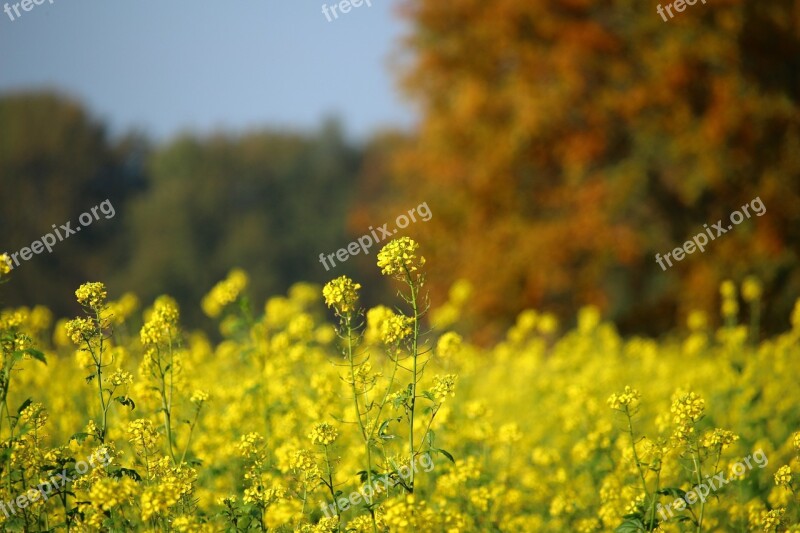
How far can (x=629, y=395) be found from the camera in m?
3.94

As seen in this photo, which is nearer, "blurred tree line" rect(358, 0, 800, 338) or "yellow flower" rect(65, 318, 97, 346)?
"yellow flower" rect(65, 318, 97, 346)

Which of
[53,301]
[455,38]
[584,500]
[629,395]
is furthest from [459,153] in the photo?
[53,301]

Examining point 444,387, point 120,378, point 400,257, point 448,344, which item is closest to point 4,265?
point 120,378

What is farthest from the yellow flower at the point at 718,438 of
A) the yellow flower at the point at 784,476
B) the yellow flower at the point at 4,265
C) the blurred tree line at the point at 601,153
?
the blurred tree line at the point at 601,153

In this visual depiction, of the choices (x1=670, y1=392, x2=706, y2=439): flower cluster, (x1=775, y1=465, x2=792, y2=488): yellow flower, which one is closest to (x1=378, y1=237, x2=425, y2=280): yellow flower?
(x1=670, y1=392, x2=706, y2=439): flower cluster

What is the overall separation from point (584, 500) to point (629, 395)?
1502mm

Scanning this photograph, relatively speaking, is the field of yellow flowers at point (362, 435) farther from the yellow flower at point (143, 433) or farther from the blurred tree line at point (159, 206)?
the blurred tree line at point (159, 206)

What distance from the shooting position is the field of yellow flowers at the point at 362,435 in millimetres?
3721

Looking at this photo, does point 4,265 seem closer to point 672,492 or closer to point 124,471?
point 124,471

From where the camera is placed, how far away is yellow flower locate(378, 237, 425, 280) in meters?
3.67

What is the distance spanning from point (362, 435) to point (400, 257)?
2163 mm

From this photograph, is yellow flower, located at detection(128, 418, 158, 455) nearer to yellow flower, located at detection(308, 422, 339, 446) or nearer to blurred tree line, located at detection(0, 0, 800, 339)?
yellow flower, located at detection(308, 422, 339, 446)

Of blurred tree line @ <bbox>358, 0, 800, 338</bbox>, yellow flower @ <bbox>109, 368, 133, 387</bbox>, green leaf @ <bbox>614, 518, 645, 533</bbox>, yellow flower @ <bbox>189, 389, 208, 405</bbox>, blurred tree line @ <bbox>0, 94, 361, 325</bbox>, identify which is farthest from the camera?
blurred tree line @ <bbox>0, 94, 361, 325</bbox>

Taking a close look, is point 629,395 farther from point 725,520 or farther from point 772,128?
point 772,128
